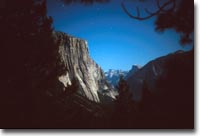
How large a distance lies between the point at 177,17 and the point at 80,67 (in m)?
1.27

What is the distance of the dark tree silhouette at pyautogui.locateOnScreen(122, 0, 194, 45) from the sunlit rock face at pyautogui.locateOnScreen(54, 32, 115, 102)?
759 millimetres

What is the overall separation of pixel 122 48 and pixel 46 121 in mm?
1248

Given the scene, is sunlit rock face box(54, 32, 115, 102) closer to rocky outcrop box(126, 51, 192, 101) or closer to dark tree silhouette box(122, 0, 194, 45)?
rocky outcrop box(126, 51, 192, 101)

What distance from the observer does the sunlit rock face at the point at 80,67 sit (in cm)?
258

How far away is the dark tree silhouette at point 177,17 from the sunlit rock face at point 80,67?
2.49ft

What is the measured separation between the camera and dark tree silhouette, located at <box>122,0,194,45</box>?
2318mm

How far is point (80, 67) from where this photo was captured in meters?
2.70

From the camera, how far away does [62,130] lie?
97.7 inches

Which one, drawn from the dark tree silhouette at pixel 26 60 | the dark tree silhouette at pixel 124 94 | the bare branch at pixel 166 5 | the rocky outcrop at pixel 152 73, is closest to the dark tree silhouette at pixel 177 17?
the bare branch at pixel 166 5

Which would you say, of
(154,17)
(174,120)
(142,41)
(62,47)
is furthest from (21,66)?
(174,120)

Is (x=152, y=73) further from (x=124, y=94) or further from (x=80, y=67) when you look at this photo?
(x=80, y=67)

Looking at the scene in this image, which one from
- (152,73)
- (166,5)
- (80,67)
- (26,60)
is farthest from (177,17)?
(26,60)

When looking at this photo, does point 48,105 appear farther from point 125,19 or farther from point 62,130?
point 125,19

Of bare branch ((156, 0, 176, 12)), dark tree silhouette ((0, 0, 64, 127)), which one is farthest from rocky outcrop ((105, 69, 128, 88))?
bare branch ((156, 0, 176, 12))
